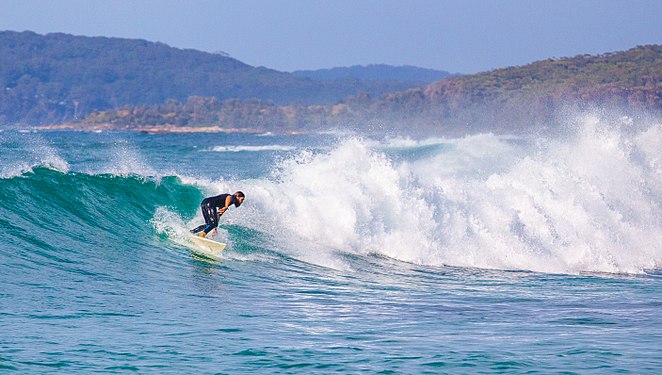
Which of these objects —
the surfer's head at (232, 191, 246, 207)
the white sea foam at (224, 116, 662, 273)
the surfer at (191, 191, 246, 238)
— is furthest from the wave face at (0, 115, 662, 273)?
the surfer's head at (232, 191, 246, 207)

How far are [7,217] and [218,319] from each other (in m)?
7.06

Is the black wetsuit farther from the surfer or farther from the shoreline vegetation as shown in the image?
the shoreline vegetation

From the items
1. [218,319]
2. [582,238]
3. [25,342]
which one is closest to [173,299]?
[218,319]

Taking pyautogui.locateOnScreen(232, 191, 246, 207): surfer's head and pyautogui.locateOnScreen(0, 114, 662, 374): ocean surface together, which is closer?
pyautogui.locateOnScreen(0, 114, 662, 374): ocean surface

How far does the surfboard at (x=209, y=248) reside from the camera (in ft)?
52.6

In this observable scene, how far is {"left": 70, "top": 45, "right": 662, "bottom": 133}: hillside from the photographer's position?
384 ft

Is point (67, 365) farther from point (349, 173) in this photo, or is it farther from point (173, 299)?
point (349, 173)

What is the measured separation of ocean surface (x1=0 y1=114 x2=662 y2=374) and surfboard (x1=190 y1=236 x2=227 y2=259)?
17 centimetres

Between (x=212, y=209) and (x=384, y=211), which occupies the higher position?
(x=212, y=209)

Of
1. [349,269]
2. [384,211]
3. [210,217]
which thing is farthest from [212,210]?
[384,211]

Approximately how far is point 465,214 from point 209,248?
A: 6.06 m

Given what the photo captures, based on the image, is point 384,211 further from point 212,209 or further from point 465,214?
point 212,209

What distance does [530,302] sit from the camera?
13008mm

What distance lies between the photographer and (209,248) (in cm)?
1617
